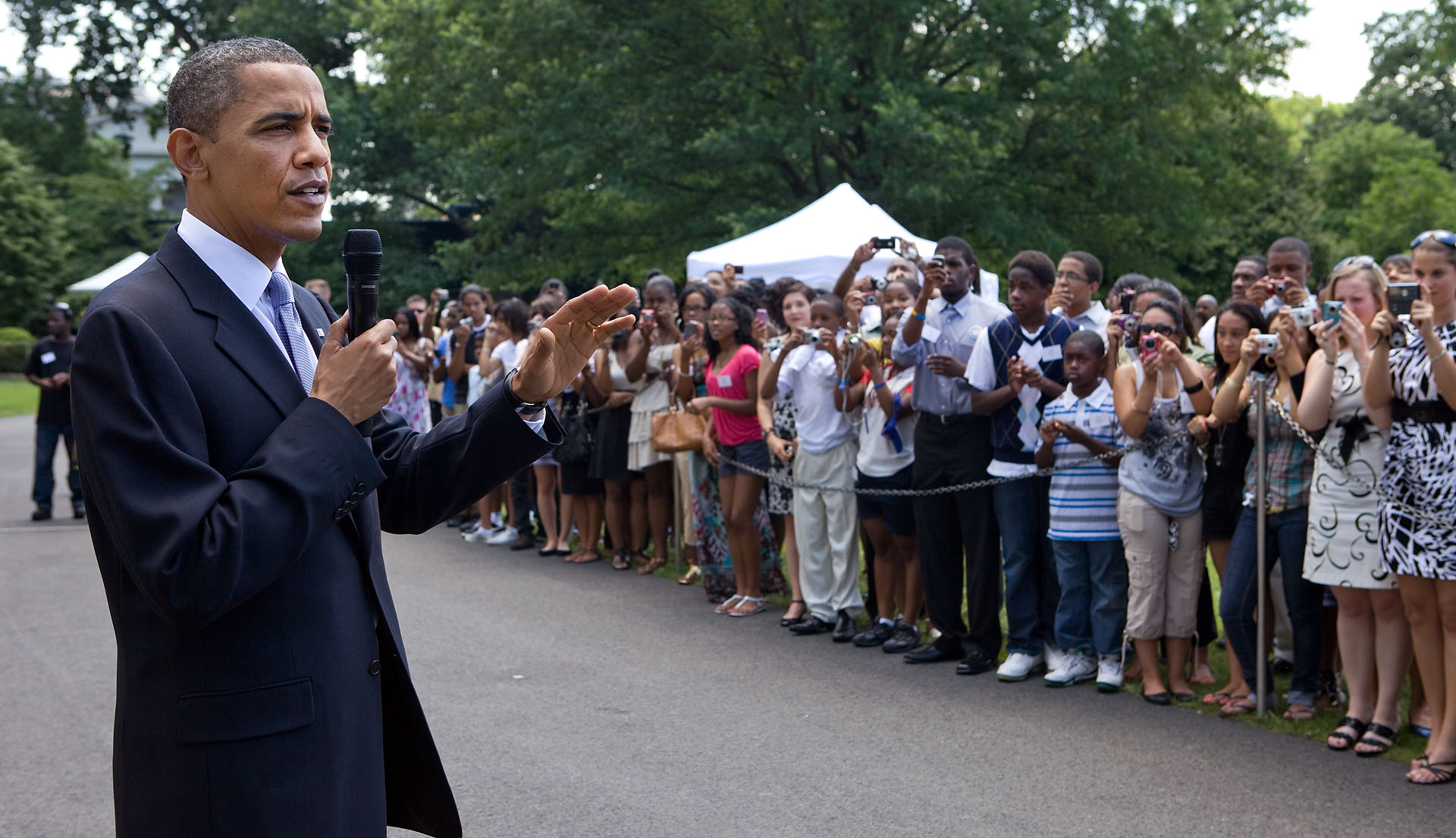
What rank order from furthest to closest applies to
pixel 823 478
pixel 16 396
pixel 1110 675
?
1. pixel 16 396
2. pixel 823 478
3. pixel 1110 675

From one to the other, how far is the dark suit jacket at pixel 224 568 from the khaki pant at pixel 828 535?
647 centimetres

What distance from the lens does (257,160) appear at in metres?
2.27

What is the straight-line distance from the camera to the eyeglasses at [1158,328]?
7.14 m

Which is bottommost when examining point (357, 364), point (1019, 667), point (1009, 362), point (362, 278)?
point (1019, 667)

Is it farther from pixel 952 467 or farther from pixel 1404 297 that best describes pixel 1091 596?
pixel 1404 297

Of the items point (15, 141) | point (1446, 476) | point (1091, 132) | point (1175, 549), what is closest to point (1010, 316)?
point (1175, 549)

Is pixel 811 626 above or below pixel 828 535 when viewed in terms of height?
below

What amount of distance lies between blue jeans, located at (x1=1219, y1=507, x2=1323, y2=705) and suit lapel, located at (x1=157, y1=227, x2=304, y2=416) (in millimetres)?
5550

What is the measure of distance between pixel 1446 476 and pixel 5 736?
6677mm

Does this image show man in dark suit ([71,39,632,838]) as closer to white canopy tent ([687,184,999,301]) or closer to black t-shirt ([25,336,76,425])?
white canopy tent ([687,184,999,301])

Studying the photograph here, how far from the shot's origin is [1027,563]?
7648mm

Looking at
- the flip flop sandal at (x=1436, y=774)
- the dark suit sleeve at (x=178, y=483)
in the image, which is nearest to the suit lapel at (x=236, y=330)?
the dark suit sleeve at (x=178, y=483)

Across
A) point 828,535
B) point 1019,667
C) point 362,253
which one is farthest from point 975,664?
point 362,253

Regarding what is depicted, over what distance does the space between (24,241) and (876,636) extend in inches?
1835
